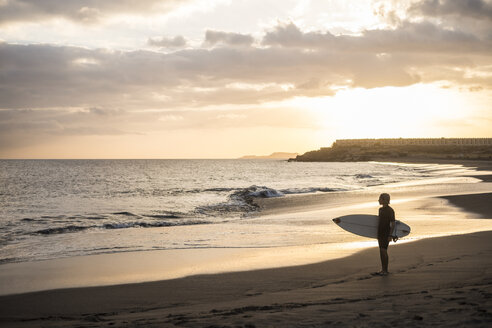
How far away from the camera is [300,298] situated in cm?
748

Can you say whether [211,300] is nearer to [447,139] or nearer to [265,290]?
[265,290]

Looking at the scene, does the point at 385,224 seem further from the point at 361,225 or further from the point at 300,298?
the point at 300,298

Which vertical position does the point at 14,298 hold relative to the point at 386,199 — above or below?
below

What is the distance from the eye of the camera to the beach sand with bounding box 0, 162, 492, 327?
610 centimetres

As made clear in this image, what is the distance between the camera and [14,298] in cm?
836

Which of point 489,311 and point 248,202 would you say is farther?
point 248,202

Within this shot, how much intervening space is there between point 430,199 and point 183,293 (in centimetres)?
2199

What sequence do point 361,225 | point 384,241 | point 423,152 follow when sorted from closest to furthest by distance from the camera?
point 384,241, point 361,225, point 423,152

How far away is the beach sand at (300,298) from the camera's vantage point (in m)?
6.10

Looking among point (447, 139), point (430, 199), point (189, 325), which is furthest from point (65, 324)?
point (447, 139)

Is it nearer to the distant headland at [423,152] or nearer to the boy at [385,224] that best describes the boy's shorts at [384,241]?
the boy at [385,224]

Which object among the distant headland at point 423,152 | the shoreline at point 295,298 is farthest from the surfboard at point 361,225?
the distant headland at point 423,152

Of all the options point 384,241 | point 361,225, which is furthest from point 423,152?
point 384,241

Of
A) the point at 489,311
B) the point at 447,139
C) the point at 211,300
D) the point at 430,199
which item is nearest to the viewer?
the point at 489,311
